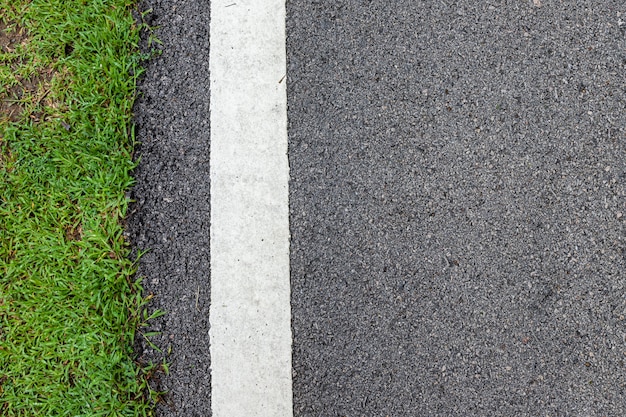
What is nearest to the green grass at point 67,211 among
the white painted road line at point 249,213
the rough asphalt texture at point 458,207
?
the white painted road line at point 249,213

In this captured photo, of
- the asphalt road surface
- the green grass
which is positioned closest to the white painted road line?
the asphalt road surface

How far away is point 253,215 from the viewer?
2.03 metres

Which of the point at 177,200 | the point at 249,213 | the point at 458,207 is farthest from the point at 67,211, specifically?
the point at 458,207

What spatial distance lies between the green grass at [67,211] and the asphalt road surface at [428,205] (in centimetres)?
12

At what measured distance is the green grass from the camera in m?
1.98

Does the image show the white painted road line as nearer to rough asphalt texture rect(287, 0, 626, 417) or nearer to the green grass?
rough asphalt texture rect(287, 0, 626, 417)

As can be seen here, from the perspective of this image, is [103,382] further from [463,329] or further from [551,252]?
[551,252]

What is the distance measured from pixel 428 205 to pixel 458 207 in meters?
0.12

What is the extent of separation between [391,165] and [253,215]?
23.3 inches

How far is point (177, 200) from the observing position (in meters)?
2.04

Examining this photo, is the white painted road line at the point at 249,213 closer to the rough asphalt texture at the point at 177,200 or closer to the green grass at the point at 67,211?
the rough asphalt texture at the point at 177,200

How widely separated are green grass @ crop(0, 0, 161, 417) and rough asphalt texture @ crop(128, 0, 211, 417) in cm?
7

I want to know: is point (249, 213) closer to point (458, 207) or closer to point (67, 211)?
point (67, 211)

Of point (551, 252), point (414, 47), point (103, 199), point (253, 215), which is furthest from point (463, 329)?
point (103, 199)
